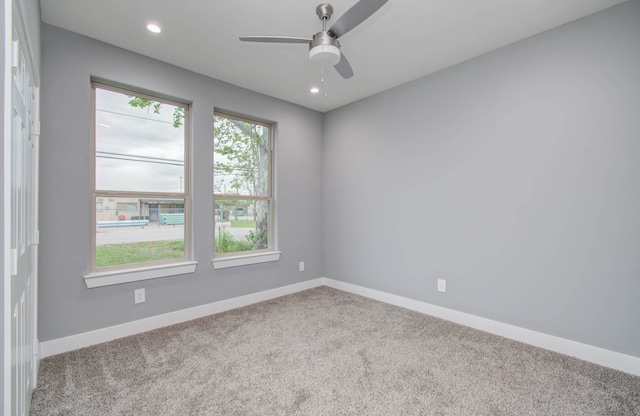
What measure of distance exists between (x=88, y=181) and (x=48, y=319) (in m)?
1.16

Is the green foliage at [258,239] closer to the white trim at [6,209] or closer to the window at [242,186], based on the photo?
the window at [242,186]

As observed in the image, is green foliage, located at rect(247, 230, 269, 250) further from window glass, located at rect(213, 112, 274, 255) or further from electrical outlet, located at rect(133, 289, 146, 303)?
electrical outlet, located at rect(133, 289, 146, 303)

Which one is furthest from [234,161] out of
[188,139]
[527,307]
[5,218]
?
[527,307]

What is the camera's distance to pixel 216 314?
10.8 ft

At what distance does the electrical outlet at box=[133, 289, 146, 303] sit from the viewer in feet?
9.21

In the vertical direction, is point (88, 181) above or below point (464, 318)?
above

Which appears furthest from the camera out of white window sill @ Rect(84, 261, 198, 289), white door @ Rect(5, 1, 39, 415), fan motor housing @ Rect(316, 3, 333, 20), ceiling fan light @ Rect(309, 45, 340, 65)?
white window sill @ Rect(84, 261, 198, 289)

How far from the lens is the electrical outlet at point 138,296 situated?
2.81 m

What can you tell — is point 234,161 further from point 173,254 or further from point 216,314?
point 216,314

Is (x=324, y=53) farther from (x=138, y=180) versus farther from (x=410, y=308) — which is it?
Result: (x=410, y=308)

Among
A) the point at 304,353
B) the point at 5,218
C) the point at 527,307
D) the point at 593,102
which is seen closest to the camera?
the point at 5,218

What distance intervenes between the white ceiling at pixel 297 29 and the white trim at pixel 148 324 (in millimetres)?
2567

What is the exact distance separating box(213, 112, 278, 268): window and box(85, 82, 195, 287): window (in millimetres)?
405

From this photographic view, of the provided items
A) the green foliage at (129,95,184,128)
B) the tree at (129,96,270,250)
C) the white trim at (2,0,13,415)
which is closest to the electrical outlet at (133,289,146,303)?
the tree at (129,96,270,250)
